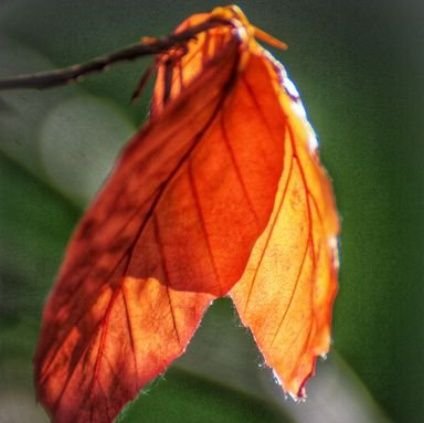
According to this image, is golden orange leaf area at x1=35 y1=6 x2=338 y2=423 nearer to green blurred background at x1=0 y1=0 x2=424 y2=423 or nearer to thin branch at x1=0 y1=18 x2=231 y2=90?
thin branch at x1=0 y1=18 x2=231 y2=90

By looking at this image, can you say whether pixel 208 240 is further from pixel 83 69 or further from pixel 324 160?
pixel 324 160

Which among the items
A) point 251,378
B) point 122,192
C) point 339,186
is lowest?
point 251,378

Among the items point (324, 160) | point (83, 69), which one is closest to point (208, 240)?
point (83, 69)

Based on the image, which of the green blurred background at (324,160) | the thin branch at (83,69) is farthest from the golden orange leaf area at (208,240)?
the green blurred background at (324,160)

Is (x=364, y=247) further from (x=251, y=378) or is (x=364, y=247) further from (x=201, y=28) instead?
(x=201, y=28)

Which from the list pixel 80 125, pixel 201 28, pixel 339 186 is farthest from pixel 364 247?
pixel 201 28

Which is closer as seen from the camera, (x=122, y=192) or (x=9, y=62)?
(x=122, y=192)
